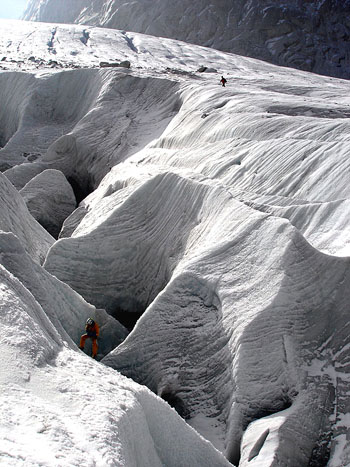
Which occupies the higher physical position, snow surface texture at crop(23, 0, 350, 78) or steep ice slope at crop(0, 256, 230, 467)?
snow surface texture at crop(23, 0, 350, 78)

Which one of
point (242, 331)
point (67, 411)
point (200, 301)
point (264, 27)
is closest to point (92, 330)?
point (200, 301)

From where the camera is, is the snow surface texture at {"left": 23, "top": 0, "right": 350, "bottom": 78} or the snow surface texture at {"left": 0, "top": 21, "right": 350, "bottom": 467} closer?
the snow surface texture at {"left": 0, "top": 21, "right": 350, "bottom": 467}

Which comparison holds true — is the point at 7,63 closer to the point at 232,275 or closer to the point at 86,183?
the point at 86,183

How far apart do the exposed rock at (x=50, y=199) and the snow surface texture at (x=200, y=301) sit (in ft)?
0.91

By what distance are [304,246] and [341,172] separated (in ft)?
5.70

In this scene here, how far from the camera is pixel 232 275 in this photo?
22.6ft

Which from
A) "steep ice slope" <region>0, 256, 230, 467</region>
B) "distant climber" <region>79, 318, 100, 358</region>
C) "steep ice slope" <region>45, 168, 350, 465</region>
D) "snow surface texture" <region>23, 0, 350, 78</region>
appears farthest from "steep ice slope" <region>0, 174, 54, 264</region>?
"snow surface texture" <region>23, 0, 350, 78</region>

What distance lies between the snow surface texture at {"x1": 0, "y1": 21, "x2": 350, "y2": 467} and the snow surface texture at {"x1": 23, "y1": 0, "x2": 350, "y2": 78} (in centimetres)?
3352

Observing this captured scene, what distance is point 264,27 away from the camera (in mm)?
44938

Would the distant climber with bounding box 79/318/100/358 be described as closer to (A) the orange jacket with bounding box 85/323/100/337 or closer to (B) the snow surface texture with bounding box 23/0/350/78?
(A) the orange jacket with bounding box 85/323/100/337

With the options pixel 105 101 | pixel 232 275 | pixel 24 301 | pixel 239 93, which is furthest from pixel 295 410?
pixel 105 101

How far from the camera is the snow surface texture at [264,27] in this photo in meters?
44.2

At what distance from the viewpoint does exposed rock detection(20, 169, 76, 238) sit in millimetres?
12781

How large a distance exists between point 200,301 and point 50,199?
7218 millimetres
